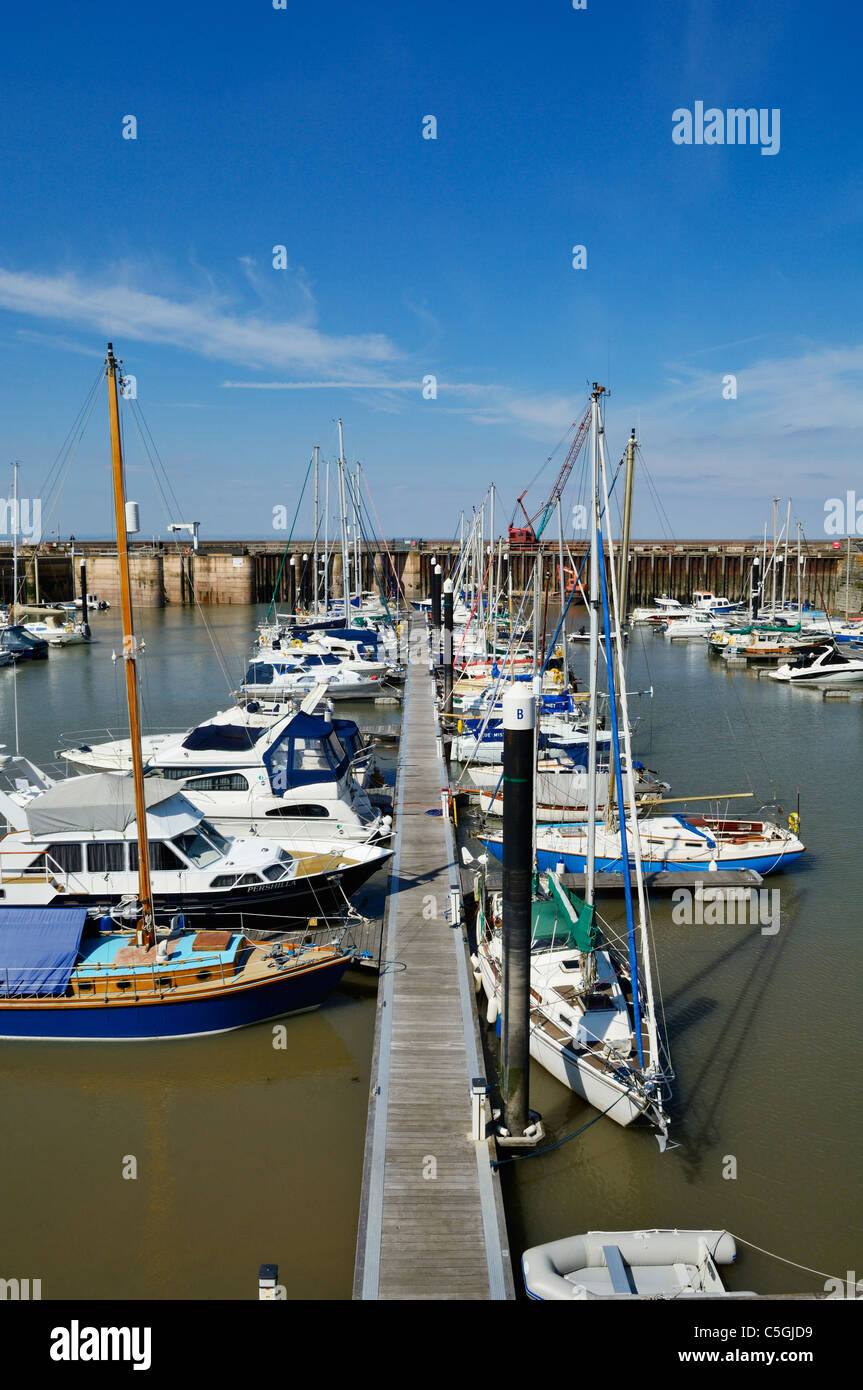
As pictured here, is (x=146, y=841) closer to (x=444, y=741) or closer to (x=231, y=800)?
(x=231, y=800)

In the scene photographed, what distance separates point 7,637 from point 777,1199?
64771 mm

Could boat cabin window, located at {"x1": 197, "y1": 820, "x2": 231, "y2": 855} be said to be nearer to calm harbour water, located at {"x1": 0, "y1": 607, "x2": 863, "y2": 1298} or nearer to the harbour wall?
calm harbour water, located at {"x1": 0, "y1": 607, "x2": 863, "y2": 1298}

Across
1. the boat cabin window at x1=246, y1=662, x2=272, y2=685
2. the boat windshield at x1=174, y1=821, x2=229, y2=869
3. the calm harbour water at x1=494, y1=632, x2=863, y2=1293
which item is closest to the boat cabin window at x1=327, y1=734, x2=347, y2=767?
the boat windshield at x1=174, y1=821, x2=229, y2=869

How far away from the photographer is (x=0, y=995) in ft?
50.9

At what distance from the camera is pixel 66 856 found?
18375 mm

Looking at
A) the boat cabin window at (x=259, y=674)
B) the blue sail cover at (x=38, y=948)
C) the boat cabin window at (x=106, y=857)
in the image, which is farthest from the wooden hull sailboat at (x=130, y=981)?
the boat cabin window at (x=259, y=674)

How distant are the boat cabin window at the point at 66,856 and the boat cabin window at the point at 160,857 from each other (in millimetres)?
1009

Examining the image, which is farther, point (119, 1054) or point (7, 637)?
point (7, 637)

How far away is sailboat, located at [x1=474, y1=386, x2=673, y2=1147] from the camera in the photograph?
1349 cm

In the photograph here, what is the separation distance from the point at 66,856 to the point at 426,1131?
957 cm

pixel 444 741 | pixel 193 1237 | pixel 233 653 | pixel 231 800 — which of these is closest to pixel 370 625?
pixel 233 653
